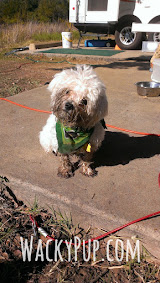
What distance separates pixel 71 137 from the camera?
97.0 inches

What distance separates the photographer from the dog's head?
2.16 metres

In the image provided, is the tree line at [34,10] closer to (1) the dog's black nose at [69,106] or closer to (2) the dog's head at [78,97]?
(2) the dog's head at [78,97]

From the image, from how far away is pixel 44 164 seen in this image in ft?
9.48

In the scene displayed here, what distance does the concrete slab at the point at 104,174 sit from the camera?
2193 mm

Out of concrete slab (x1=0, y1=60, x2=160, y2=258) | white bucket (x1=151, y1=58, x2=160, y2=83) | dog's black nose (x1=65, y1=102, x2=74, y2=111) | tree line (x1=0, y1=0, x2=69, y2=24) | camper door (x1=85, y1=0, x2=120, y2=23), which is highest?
tree line (x1=0, y1=0, x2=69, y2=24)

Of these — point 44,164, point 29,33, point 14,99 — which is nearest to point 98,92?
point 44,164

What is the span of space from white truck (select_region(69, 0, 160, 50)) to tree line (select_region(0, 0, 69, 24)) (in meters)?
16.0

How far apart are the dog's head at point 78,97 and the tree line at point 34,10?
26881 millimetres

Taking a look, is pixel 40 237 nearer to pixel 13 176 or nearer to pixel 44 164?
pixel 13 176

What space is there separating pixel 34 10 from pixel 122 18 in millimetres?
24434

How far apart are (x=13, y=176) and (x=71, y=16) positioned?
37.1 ft

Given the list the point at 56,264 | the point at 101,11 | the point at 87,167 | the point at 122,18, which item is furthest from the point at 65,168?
the point at 101,11

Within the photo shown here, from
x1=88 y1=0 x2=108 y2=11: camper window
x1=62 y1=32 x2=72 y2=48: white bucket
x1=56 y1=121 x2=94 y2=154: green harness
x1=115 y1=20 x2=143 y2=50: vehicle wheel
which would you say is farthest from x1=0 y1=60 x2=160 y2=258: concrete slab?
x1=88 y1=0 x2=108 y2=11: camper window

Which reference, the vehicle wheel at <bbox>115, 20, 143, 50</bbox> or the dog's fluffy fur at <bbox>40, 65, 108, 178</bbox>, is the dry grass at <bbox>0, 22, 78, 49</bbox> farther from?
A: the dog's fluffy fur at <bbox>40, 65, 108, 178</bbox>
